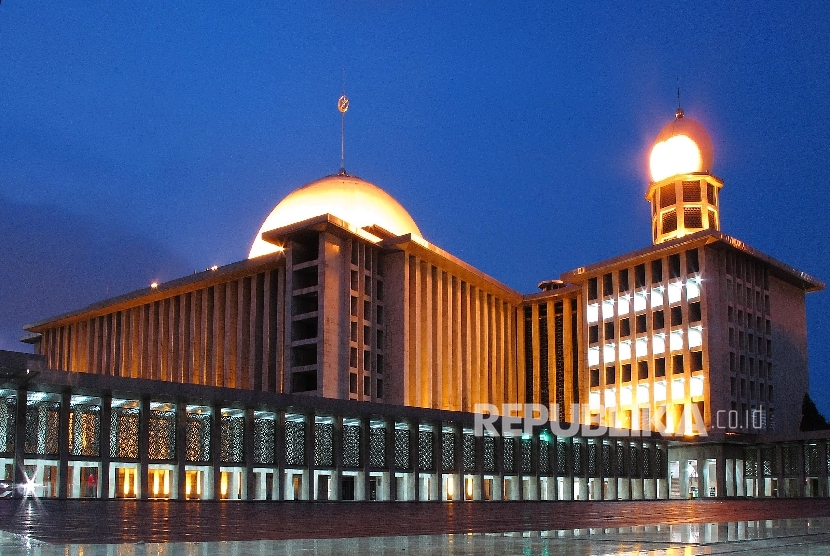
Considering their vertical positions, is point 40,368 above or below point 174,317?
below

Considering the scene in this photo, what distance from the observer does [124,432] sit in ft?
101

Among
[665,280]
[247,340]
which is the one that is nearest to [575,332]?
[665,280]

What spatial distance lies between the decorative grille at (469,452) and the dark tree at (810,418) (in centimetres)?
3018

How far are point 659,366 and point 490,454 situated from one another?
20234 millimetres

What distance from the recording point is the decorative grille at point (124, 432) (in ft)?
99.6

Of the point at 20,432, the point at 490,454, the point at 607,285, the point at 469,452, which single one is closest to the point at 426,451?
the point at 469,452

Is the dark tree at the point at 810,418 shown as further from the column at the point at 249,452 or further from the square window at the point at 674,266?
the column at the point at 249,452

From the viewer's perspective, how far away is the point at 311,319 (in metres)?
53.4

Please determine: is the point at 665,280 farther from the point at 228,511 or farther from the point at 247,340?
the point at 228,511

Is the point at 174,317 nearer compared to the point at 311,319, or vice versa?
the point at 311,319

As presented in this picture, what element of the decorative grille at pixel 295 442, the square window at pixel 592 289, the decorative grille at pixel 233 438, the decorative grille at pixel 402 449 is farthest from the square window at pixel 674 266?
the decorative grille at pixel 233 438

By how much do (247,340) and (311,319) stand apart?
6242 mm

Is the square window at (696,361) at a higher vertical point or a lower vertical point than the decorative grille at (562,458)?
higher

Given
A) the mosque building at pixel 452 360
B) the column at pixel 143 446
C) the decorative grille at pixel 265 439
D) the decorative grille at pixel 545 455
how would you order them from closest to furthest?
the column at pixel 143 446 < the decorative grille at pixel 265 439 < the mosque building at pixel 452 360 < the decorative grille at pixel 545 455
